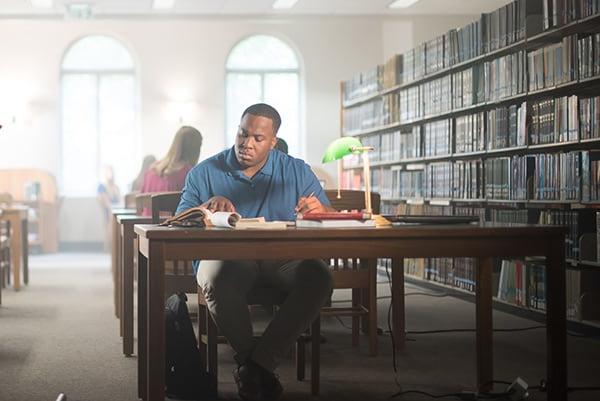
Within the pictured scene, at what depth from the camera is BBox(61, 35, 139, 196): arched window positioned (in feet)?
39.3

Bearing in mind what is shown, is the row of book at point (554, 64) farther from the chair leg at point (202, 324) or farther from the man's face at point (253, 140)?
the chair leg at point (202, 324)

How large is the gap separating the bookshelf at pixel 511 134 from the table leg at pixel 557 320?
196 centimetres

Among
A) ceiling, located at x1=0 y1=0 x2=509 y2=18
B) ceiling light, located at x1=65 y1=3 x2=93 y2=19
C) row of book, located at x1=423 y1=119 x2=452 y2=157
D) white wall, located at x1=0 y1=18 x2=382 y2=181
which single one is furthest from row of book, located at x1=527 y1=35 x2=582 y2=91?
white wall, located at x1=0 y1=18 x2=382 y2=181

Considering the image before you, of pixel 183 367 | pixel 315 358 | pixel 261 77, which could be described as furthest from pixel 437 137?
pixel 261 77

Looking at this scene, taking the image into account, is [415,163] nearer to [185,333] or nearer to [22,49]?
[185,333]

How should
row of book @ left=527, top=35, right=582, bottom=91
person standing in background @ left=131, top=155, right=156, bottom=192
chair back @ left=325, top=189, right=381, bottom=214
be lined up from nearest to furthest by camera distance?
chair back @ left=325, top=189, right=381, bottom=214 → row of book @ left=527, top=35, right=582, bottom=91 → person standing in background @ left=131, top=155, right=156, bottom=192

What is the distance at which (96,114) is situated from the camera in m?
12.0

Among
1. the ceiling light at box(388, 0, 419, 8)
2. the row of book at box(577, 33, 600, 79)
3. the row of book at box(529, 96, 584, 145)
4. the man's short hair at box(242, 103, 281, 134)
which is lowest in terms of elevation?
the man's short hair at box(242, 103, 281, 134)

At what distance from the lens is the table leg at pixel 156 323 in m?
2.43

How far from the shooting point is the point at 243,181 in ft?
10.9

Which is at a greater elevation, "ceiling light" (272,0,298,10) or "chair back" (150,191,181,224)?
"ceiling light" (272,0,298,10)

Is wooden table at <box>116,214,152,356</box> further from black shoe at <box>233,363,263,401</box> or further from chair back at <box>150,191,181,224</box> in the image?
black shoe at <box>233,363,263,401</box>

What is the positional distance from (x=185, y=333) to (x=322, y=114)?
30.3ft

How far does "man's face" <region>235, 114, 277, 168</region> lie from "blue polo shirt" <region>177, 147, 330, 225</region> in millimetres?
50
